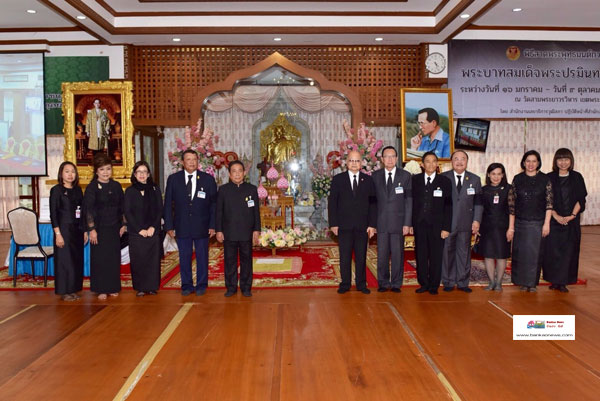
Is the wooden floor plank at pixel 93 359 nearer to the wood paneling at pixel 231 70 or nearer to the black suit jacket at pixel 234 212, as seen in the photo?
the black suit jacket at pixel 234 212

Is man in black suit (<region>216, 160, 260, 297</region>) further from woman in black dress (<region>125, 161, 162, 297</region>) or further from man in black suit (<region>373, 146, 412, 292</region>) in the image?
man in black suit (<region>373, 146, 412, 292</region>)

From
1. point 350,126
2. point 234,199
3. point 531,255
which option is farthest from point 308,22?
point 531,255

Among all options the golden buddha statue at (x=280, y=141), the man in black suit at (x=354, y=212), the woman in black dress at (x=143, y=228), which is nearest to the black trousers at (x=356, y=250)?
the man in black suit at (x=354, y=212)

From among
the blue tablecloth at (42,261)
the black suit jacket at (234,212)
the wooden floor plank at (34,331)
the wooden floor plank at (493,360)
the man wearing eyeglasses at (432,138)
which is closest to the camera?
the wooden floor plank at (493,360)

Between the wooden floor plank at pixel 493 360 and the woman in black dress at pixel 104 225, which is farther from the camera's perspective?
the woman in black dress at pixel 104 225

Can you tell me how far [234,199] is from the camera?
4.75 m

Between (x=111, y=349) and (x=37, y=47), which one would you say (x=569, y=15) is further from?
(x=37, y=47)

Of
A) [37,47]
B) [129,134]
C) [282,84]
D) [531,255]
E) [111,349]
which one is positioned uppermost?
[37,47]

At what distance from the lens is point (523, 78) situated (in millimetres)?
8695

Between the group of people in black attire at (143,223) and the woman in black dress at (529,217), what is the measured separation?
2.60 m

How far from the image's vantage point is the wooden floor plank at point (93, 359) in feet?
9.13

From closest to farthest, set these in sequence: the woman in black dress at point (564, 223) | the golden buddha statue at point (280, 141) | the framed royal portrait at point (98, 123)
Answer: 1. the woman in black dress at point (564, 223)
2. the framed royal portrait at point (98, 123)
3. the golden buddha statue at point (280, 141)

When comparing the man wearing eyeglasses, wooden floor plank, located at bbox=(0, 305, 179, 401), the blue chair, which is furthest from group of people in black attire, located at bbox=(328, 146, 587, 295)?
the man wearing eyeglasses

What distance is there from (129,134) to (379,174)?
16.7 ft
